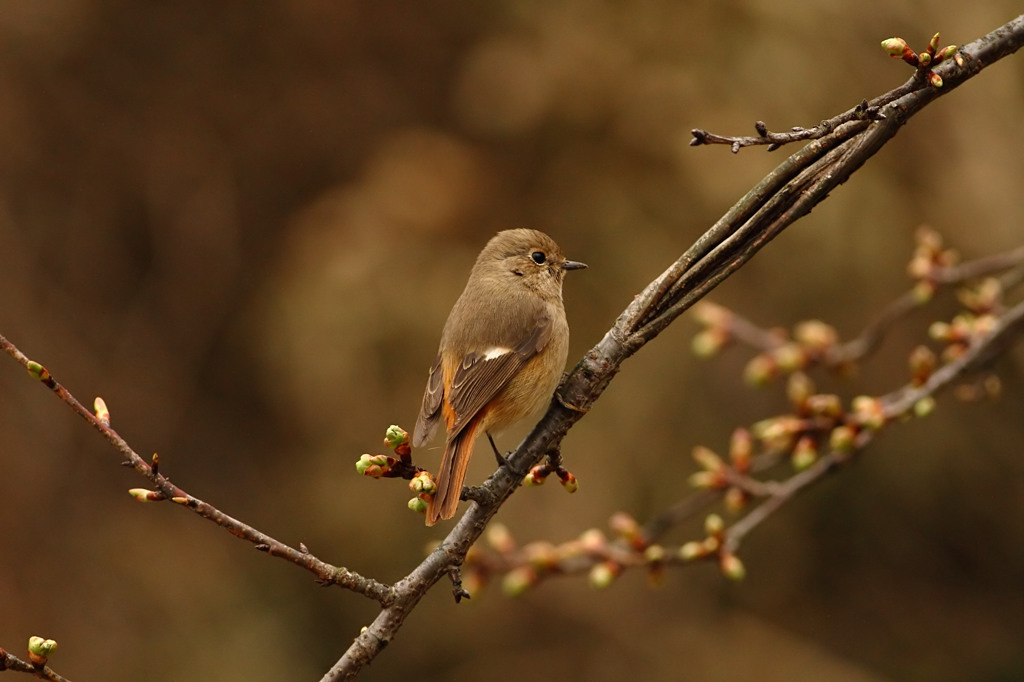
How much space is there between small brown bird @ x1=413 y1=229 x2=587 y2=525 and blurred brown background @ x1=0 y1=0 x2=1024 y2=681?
1.77 metres

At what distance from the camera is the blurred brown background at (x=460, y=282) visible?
16.3ft

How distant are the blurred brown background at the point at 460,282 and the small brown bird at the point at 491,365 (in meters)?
1.77

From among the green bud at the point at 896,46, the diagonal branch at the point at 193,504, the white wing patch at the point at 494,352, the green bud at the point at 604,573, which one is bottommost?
the diagonal branch at the point at 193,504

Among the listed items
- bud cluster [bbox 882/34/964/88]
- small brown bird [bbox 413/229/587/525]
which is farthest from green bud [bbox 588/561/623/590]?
bud cluster [bbox 882/34/964/88]

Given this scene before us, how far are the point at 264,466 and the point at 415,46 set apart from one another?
9.39 ft

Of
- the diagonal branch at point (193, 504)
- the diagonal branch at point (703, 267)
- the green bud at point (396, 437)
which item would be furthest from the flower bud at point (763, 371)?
the diagonal branch at point (193, 504)

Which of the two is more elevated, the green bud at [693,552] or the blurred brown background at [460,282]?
the blurred brown background at [460,282]

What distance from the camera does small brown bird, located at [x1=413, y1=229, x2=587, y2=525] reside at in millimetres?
2881

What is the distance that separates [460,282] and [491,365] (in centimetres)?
236

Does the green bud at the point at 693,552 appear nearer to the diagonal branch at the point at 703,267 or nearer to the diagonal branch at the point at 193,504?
the diagonal branch at the point at 703,267

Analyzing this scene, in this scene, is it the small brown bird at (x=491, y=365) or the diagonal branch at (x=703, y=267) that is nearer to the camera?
the diagonal branch at (x=703, y=267)

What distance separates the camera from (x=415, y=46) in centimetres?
623

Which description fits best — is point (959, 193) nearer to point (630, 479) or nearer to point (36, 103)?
point (630, 479)

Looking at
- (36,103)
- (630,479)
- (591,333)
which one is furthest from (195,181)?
(630,479)
